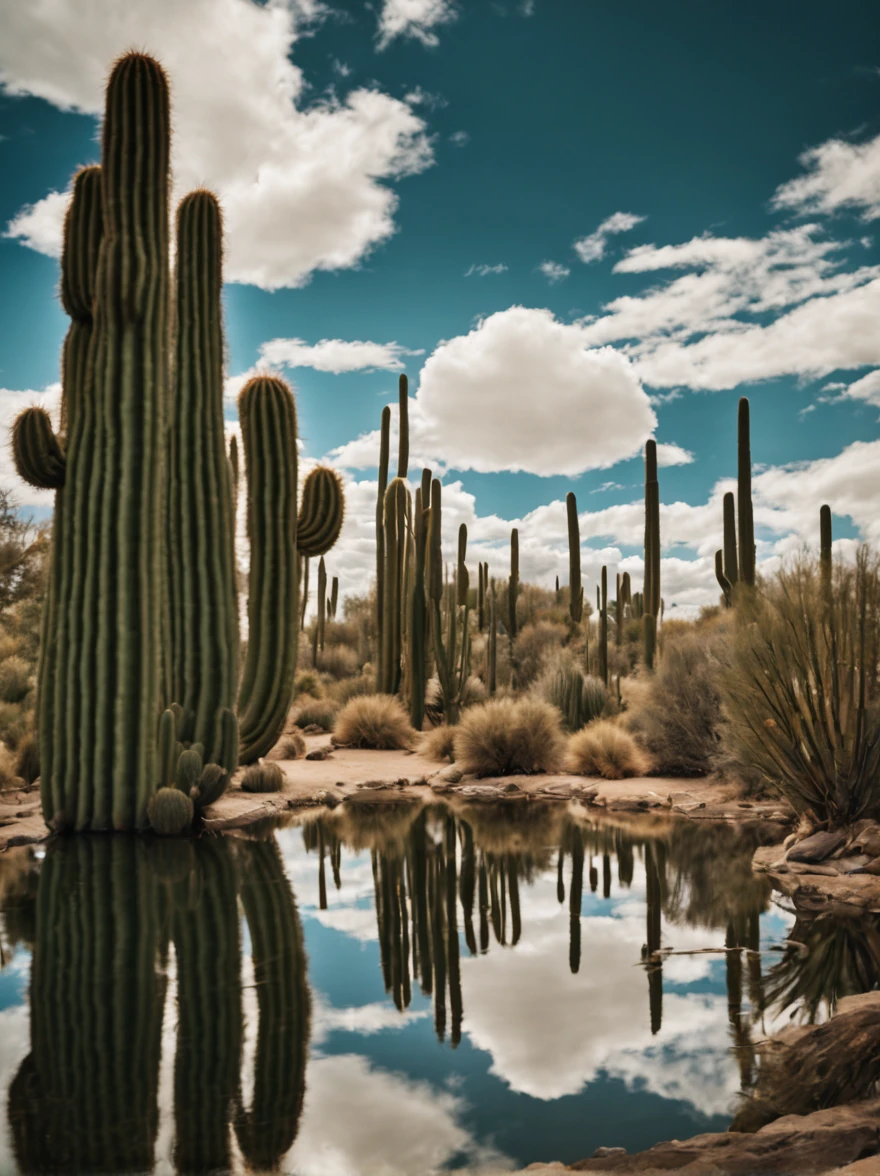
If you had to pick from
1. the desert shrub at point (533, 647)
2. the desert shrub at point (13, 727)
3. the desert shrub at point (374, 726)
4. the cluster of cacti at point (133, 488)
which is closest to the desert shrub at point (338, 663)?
the desert shrub at point (533, 647)

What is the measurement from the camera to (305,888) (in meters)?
7.52

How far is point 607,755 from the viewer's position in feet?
49.6

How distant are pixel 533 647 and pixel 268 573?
1605 centimetres

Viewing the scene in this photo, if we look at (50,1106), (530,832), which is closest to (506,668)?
(530,832)

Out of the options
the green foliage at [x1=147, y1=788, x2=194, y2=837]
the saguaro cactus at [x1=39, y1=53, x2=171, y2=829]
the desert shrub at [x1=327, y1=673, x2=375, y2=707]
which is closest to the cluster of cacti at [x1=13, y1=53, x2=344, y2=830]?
the saguaro cactus at [x1=39, y1=53, x2=171, y2=829]

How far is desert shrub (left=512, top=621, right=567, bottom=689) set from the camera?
27234mm

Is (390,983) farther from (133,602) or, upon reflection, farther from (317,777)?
(317,777)

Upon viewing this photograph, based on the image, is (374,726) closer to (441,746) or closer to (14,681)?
(441,746)

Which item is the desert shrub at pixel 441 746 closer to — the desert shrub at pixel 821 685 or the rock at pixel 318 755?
the rock at pixel 318 755

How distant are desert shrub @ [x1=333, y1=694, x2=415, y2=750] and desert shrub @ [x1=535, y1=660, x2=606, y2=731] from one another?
292cm

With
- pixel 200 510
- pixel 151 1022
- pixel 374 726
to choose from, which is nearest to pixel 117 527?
pixel 200 510

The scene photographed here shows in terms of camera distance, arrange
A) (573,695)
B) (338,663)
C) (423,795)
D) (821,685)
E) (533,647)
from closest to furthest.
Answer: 1. (821,685)
2. (423,795)
3. (573,695)
4. (533,647)
5. (338,663)

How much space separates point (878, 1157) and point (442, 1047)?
1.91 metres

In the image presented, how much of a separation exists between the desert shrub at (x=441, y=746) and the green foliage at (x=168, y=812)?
7622 mm
